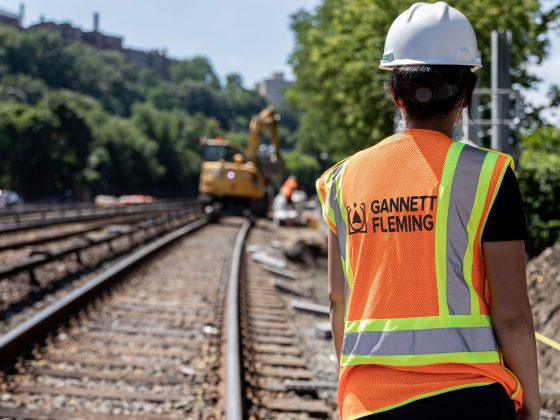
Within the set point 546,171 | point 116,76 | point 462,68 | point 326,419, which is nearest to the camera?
point 462,68

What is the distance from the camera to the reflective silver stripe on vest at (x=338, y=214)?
2.00 meters

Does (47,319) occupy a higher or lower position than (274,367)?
higher

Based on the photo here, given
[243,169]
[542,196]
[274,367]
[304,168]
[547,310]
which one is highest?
[304,168]

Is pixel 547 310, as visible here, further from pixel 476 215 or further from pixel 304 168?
pixel 304 168

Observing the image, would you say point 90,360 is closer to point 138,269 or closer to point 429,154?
point 429,154

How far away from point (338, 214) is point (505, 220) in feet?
1.52

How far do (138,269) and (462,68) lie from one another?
10.6 metres

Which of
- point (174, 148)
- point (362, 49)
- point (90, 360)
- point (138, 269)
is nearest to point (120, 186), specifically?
point (174, 148)

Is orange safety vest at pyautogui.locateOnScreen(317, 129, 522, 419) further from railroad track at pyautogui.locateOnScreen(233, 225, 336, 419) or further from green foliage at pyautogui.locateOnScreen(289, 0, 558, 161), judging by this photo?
green foliage at pyautogui.locateOnScreen(289, 0, 558, 161)

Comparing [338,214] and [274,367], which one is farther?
[274,367]

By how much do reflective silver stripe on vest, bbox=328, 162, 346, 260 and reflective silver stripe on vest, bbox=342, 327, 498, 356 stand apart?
0.99ft

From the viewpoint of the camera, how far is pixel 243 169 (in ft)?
96.3

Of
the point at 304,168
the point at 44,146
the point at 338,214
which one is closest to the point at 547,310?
the point at 338,214

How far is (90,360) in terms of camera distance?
6152 millimetres
